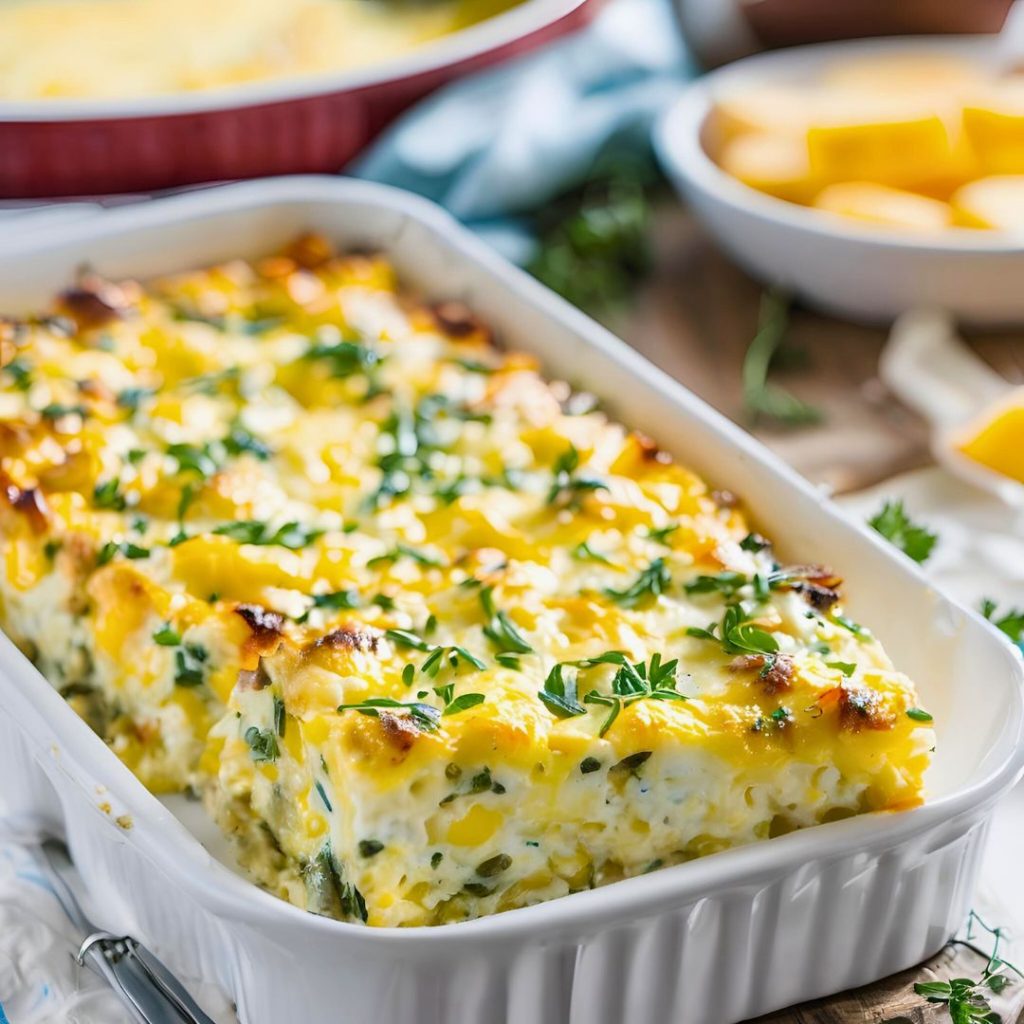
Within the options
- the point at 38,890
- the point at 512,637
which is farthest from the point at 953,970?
the point at 38,890

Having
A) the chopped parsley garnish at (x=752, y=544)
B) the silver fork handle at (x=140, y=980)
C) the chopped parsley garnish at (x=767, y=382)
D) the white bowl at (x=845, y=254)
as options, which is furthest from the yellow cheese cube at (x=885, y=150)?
the silver fork handle at (x=140, y=980)

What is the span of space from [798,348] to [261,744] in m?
2.08

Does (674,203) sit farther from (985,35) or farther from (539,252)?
(985,35)

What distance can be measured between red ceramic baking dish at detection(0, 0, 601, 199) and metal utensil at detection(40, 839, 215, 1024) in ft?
7.23

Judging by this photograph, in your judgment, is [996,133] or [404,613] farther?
[996,133]

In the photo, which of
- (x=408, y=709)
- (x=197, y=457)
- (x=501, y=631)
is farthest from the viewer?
(x=197, y=457)

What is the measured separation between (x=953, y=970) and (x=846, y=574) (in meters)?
0.60

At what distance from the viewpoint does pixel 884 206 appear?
12.4 ft

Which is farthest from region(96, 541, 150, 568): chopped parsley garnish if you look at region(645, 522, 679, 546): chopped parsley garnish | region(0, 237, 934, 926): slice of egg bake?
region(645, 522, 679, 546): chopped parsley garnish

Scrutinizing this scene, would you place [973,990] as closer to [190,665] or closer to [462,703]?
[462,703]

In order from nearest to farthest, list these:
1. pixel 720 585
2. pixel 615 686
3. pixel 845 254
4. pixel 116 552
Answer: pixel 615 686, pixel 720 585, pixel 116 552, pixel 845 254

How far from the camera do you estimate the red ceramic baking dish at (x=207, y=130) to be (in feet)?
12.7

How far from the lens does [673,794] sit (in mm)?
2014

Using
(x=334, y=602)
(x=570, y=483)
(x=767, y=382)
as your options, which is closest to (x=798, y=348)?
(x=767, y=382)
